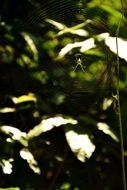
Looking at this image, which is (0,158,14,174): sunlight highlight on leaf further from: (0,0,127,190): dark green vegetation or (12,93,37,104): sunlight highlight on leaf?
(12,93,37,104): sunlight highlight on leaf

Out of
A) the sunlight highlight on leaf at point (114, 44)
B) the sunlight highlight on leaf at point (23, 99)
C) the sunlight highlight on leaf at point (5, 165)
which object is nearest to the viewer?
the sunlight highlight on leaf at point (5, 165)

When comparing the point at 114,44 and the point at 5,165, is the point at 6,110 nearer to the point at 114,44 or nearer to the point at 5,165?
the point at 5,165

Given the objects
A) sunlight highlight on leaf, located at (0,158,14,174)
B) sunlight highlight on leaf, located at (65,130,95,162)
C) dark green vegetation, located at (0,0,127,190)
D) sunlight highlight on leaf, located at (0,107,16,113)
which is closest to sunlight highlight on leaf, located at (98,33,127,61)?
dark green vegetation, located at (0,0,127,190)

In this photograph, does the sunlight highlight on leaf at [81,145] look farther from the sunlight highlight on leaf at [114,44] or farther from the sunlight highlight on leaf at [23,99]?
the sunlight highlight on leaf at [114,44]

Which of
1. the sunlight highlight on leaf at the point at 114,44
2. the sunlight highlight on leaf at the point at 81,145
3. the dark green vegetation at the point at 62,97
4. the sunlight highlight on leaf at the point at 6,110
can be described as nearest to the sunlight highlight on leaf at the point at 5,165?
the dark green vegetation at the point at 62,97

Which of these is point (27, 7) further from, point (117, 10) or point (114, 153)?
point (114, 153)

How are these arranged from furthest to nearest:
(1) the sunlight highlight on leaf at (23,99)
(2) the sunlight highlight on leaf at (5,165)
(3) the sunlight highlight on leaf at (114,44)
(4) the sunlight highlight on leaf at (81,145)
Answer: (1) the sunlight highlight on leaf at (23,99) < (3) the sunlight highlight on leaf at (114,44) < (4) the sunlight highlight on leaf at (81,145) < (2) the sunlight highlight on leaf at (5,165)

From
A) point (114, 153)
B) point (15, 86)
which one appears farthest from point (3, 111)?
point (114, 153)

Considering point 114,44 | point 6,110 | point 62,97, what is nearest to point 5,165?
point 6,110
